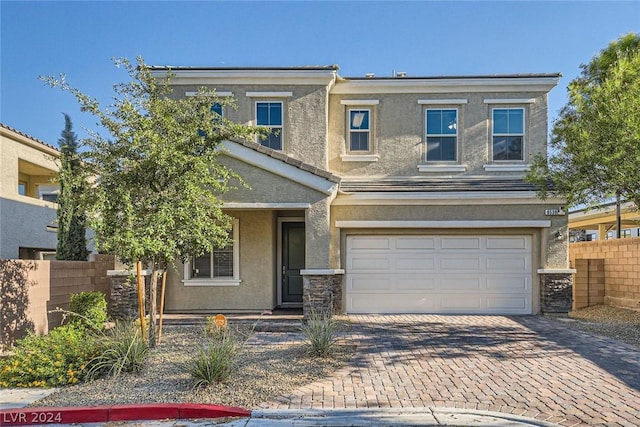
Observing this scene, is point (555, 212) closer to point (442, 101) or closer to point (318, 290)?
point (442, 101)

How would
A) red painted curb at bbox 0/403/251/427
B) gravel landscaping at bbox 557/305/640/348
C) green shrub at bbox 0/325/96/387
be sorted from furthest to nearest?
gravel landscaping at bbox 557/305/640/348 < green shrub at bbox 0/325/96/387 < red painted curb at bbox 0/403/251/427

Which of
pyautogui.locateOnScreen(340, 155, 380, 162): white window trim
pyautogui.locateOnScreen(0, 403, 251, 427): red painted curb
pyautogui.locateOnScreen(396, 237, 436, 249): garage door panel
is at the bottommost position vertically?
pyautogui.locateOnScreen(0, 403, 251, 427): red painted curb

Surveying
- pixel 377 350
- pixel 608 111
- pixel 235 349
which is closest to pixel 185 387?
pixel 235 349

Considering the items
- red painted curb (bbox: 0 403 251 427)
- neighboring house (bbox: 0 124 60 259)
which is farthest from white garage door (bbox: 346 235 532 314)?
neighboring house (bbox: 0 124 60 259)

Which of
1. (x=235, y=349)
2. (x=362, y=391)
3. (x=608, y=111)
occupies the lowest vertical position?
(x=362, y=391)

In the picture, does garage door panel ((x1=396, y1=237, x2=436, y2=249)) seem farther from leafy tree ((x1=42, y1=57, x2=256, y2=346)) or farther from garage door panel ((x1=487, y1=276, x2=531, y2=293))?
leafy tree ((x1=42, y1=57, x2=256, y2=346))

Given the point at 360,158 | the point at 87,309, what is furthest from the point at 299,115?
the point at 87,309

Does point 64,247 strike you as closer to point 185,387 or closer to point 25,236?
point 25,236

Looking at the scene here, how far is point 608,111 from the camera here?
956cm

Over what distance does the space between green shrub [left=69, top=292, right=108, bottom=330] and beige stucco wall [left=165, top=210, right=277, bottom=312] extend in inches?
94.9

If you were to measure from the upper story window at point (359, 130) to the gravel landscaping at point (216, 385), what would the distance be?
7071mm

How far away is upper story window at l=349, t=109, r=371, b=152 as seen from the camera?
14.2 meters

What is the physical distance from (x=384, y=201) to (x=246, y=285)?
4556mm

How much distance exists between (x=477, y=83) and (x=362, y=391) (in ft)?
35.2
